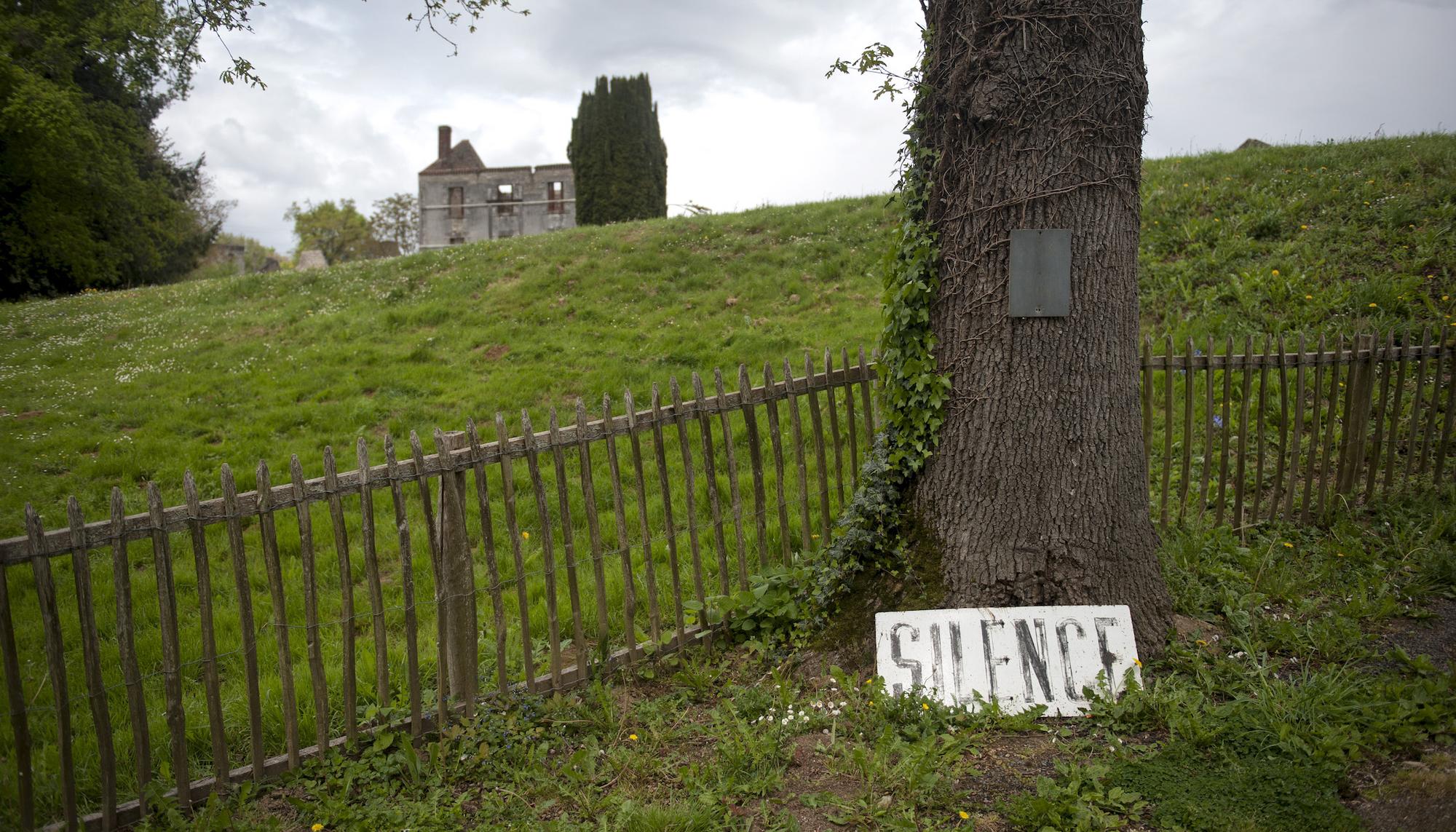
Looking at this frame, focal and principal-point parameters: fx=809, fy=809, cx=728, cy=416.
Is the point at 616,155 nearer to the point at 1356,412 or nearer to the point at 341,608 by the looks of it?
the point at 1356,412

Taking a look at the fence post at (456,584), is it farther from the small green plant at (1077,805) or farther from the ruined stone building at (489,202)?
the ruined stone building at (489,202)

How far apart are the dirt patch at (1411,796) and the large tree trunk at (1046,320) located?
1.13 m

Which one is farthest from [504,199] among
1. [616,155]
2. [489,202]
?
[616,155]

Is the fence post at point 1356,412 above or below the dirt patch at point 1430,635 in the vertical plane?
above

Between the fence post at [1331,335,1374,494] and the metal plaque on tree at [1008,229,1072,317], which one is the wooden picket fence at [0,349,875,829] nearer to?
the metal plaque on tree at [1008,229,1072,317]

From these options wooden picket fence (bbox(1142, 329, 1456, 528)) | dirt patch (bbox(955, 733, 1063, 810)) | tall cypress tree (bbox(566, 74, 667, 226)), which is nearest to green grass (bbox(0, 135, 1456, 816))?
wooden picket fence (bbox(1142, 329, 1456, 528))

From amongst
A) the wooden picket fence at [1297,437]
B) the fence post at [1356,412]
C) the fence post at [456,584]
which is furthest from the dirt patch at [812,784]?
the fence post at [1356,412]

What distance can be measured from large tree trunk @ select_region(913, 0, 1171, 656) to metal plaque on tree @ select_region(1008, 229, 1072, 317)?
55 mm

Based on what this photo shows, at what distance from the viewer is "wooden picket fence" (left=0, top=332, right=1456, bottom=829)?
347 centimetres

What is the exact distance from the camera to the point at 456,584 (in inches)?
163

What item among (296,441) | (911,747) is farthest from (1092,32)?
(296,441)

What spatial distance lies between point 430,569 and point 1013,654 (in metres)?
4.18

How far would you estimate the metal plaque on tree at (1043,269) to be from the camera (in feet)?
13.5

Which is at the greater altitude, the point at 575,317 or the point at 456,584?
the point at 575,317
